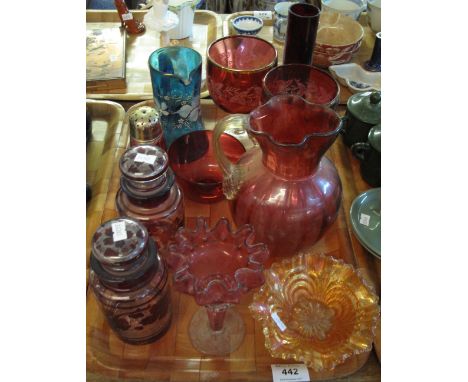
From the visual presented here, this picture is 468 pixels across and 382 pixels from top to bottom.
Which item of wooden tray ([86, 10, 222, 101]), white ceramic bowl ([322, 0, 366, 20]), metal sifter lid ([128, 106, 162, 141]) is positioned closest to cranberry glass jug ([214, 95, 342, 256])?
metal sifter lid ([128, 106, 162, 141])

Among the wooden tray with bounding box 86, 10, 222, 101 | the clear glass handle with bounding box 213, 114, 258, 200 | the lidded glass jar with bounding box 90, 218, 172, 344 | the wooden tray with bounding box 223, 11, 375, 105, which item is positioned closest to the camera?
the lidded glass jar with bounding box 90, 218, 172, 344

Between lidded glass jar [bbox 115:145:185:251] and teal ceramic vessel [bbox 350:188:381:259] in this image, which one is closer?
lidded glass jar [bbox 115:145:185:251]

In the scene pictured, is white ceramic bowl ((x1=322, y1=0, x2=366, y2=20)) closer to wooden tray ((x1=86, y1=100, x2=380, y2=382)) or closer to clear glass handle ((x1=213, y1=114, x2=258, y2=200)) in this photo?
clear glass handle ((x1=213, y1=114, x2=258, y2=200))

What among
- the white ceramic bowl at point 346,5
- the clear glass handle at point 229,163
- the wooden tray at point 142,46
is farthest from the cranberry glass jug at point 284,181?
the white ceramic bowl at point 346,5

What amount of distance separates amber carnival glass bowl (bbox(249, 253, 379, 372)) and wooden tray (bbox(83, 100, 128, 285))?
27 cm

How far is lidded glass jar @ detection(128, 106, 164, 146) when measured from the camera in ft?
1.89

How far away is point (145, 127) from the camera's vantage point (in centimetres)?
58

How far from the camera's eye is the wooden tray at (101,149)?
2.13 ft

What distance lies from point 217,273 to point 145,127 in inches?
8.8

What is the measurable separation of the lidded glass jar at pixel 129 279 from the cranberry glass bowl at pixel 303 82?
31 cm

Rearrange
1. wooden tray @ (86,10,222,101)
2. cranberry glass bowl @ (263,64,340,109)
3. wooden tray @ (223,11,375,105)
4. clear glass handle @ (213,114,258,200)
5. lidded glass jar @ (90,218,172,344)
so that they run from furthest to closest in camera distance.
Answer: wooden tray @ (223,11,375,105)
wooden tray @ (86,10,222,101)
cranberry glass bowl @ (263,64,340,109)
clear glass handle @ (213,114,258,200)
lidded glass jar @ (90,218,172,344)

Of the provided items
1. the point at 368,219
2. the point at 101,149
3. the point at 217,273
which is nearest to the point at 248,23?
the point at 101,149

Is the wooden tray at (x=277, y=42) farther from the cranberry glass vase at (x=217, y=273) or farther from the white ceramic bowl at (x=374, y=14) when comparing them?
the cranberry glass vase at (x=217, y=273)
